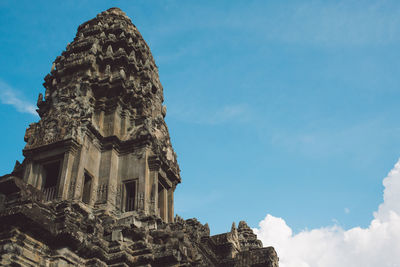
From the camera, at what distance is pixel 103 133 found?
67.7 ft

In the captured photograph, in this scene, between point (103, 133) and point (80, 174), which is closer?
point (80, 174)

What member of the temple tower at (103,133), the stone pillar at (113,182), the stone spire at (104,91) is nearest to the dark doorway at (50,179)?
the temple tower at (103,133)

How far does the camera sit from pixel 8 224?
11.3 meters

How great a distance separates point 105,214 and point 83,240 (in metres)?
4.70

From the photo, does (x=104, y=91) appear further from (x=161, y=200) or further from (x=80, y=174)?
(x=161, y=200)

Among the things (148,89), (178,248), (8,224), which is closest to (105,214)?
(178,248)

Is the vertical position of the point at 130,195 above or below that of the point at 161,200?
below

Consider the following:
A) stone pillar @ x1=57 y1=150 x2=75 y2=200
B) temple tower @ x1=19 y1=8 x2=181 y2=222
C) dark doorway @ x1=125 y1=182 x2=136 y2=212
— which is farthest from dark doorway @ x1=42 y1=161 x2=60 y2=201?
dark doorway @ x1=125 y1=182 x2=136 y2=212

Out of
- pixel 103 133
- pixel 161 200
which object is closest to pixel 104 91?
pixel 103 133

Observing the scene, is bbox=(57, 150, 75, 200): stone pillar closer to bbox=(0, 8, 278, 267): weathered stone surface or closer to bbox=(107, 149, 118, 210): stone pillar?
bbox=(0, 8, 278, 267): weathered stone surface

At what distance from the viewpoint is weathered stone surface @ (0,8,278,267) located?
1223 centimetres

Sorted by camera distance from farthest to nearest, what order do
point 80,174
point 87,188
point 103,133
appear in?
point 103,133
point 87,188
point 80,174

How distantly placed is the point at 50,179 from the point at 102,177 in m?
2.63

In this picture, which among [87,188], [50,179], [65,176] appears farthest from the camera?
[50,179]
